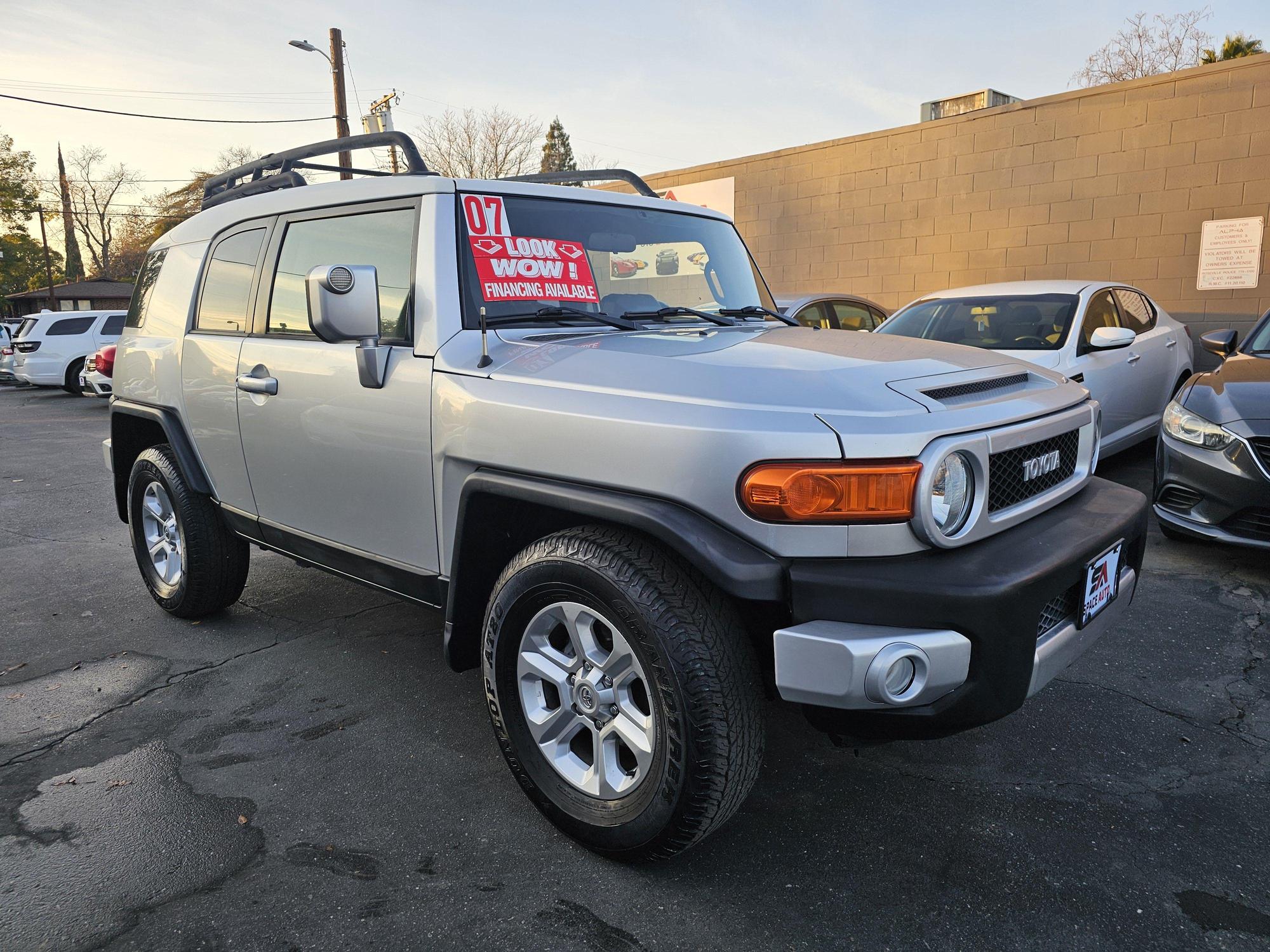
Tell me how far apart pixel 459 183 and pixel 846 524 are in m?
1.75

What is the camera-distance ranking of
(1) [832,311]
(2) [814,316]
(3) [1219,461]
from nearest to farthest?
(3) [1219,461] < (2) [814,316] < (1) [832,311]

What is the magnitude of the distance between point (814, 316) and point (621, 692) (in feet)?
23.2

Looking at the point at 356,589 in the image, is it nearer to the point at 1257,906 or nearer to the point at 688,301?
the point at 688,301

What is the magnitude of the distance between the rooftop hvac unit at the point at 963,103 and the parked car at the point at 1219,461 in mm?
8946

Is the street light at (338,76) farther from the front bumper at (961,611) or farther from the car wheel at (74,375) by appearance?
the front bumper at (961,611)

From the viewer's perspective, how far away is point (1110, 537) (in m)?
2.41

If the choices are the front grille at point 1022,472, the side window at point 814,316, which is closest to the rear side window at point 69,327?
the side window at point 814,316

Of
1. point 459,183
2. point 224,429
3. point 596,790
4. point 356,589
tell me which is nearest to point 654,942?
point 596,790

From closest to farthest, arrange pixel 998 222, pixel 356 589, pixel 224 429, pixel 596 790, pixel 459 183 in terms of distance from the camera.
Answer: pixel 596 790, pixel 459 183, pixel 224 429, pixel 356 589, pixel 998 222

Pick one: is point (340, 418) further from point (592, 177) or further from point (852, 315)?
point (852, 315)

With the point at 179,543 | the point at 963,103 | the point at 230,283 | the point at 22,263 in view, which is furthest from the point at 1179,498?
the point at 22,263

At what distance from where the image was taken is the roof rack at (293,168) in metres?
3.22

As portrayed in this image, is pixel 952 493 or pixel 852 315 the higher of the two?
pixel 852 315

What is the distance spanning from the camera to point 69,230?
2746 inches
